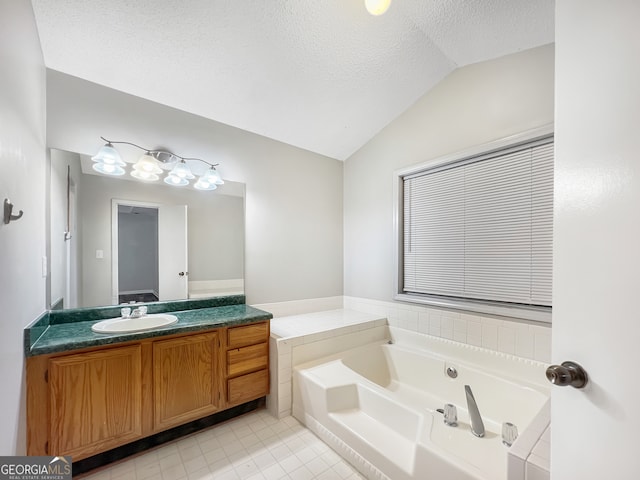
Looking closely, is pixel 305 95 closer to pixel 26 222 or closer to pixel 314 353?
pixel 26 222

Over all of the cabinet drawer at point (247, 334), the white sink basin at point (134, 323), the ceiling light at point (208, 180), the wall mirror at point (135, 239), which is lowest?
the cabinet drawer at point (247, 334)

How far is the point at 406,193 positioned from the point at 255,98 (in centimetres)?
165

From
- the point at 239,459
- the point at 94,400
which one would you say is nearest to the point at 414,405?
the point at 239,459

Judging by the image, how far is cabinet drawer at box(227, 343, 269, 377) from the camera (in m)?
1.96

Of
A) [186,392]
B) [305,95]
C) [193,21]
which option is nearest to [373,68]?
[305,95]

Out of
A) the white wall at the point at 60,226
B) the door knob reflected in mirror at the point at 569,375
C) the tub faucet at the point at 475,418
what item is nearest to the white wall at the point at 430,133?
the tub faucet at the point at 475,418

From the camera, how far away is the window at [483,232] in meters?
1.81

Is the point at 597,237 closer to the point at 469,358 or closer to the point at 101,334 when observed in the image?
the point at 469,358

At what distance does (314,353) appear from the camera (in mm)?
2225

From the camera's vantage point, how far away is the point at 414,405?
1.99m

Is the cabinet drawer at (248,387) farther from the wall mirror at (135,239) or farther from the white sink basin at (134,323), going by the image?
the wall mirror at (135,239)

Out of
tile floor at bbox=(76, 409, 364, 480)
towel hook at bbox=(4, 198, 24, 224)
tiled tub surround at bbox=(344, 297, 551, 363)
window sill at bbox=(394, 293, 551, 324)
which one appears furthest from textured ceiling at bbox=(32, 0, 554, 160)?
tile floor at bbox=(76, 409, 364, 480)

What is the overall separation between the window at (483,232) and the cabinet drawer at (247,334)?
4.53ft

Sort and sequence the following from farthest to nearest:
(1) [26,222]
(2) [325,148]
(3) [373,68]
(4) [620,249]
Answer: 1. (2) [325,148]
2. (3) [373,68]
3. (1) [26,222]
4. (4) [620,249]
